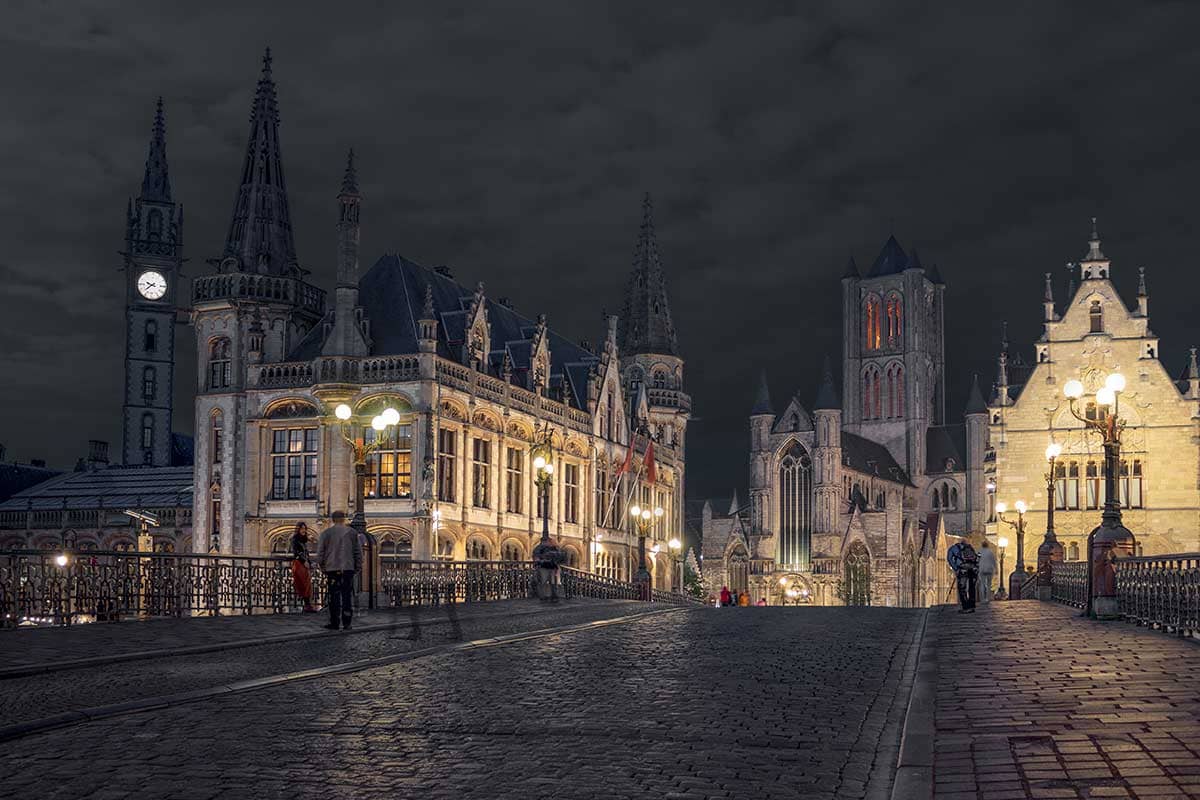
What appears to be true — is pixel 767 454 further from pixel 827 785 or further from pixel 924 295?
pixel 827 785

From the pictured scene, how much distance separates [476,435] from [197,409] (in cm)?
1179

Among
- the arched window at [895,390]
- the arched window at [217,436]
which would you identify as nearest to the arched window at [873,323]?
the arched window at [895,390]

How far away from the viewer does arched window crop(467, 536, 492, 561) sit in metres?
54.2

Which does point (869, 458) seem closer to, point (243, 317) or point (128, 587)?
point (243, 317)

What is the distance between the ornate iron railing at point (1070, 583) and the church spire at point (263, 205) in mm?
35224

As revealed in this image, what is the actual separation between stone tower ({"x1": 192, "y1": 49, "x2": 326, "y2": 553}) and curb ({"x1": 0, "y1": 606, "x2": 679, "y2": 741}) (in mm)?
36365

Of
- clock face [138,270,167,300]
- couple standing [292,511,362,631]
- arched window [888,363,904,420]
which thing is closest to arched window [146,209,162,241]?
clock face [138,270,167,300]

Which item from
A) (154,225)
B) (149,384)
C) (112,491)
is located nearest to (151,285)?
(154,225)

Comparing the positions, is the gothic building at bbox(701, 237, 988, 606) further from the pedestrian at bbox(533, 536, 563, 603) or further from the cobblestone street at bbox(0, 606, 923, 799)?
the cobblestone street at bbox(0, 606, 923, 799)

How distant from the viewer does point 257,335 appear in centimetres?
5484

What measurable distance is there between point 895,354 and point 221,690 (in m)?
130

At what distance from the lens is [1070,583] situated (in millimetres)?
32094

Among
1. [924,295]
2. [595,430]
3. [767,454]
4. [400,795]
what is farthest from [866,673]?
[924,295]

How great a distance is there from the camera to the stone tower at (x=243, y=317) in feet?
177
